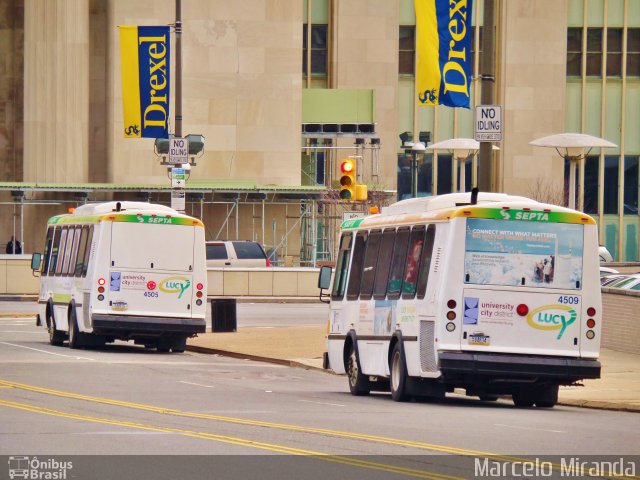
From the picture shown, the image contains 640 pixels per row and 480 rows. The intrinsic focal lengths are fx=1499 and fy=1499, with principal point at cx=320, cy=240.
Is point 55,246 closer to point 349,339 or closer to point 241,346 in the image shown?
point 241,346

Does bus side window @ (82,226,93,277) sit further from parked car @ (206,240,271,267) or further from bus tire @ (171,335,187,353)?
parked car @ (206,240,271,267)

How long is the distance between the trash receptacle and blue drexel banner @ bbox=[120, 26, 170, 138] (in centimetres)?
560

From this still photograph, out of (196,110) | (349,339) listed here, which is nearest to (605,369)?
(349,339)

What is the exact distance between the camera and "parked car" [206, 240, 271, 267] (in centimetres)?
5031

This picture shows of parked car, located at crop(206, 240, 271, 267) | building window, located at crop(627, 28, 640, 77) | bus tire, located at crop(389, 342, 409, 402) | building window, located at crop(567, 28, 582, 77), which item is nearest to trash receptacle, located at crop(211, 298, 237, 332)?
bus tire, located at crop(389, 342, 409, 402)

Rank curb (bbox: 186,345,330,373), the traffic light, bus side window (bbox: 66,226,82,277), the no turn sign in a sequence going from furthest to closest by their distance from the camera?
bus side window (bbox: 66,226,82,277), the traffic light, curb (bbox: 186,345,330,373), the no turn sign

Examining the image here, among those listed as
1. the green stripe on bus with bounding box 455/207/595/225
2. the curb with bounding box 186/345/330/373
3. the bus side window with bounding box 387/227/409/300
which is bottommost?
the curb with bounding box 186/345/330/373

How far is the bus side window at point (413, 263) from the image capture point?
19438 millimetres

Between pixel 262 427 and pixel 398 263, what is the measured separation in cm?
556

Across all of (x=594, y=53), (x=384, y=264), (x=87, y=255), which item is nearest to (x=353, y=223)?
(x=384, y=264)

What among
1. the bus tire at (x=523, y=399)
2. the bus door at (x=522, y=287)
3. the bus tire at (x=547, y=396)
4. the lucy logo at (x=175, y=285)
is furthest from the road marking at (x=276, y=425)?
the lucy logo at (x=175, y=285)

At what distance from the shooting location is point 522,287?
18750 mm

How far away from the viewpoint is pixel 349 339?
2197 centimetres

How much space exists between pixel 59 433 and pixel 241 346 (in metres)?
15.9
